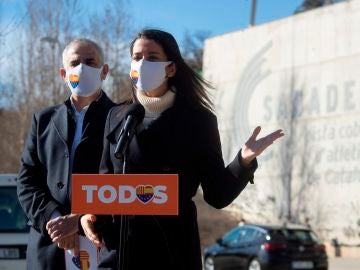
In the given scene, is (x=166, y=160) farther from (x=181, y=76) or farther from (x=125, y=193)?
(x=181, y=76)

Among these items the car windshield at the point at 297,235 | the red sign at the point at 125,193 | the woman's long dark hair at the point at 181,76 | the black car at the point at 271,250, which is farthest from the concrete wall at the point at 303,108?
the red sign at the point at 125,193

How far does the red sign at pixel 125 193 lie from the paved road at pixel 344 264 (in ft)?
67.2

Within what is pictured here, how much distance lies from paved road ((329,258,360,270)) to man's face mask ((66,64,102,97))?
1968 centimetres

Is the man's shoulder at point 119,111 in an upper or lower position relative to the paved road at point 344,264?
upper

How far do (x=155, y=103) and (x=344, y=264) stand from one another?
21813 mm

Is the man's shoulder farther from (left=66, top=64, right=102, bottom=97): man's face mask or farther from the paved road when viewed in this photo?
the paved road

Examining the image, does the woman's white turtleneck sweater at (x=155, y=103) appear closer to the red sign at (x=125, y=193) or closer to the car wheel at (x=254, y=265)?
the red sign at (x=125, y=193)

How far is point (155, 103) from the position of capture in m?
3.94

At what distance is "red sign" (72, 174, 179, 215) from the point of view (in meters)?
3.44

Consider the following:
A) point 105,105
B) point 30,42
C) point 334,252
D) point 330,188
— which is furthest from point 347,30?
point 105,105

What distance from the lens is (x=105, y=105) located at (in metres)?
4.52

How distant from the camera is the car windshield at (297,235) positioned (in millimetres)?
18997

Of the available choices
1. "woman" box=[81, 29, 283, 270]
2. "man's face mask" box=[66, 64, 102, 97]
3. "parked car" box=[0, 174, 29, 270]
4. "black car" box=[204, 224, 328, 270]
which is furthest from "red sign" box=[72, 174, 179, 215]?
"black car" box=[204, 224, 328, 270]

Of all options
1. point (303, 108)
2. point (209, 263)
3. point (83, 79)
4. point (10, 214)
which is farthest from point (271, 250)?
point (83, 79)
